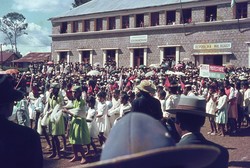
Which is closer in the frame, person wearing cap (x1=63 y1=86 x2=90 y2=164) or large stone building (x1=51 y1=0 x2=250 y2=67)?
person wearing cap (x1=63 y1=86 x2=90 y2=164)

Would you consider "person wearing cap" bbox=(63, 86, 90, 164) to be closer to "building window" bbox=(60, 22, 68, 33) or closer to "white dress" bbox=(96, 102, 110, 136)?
"white dress" bbox=(96, 102, 110, 136)

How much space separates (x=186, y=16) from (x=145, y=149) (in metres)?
31.1

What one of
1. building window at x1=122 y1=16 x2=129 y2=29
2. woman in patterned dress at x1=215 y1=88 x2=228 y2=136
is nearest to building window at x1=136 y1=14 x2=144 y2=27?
building window at x1=122 y1=16 x2=129 y2=29

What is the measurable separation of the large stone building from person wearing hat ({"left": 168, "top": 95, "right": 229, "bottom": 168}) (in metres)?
25.7

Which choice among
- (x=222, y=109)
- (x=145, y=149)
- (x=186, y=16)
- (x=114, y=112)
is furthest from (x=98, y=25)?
(x=145, y=149)

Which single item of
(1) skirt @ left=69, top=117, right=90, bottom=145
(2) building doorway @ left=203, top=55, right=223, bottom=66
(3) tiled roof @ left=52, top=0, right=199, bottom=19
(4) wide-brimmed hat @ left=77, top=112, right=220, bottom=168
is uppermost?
(3) tiled roof @ left=52, top=0, right=199, bottom=19

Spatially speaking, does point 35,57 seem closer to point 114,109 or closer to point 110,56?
point 110,56

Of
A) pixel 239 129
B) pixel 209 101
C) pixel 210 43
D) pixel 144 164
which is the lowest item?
pixel 239 129

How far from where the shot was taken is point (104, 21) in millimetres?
36156

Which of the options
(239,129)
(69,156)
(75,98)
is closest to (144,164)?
(75,98)

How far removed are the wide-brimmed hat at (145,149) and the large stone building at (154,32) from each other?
27701 mm

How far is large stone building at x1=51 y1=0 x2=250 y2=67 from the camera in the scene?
28.8 meters

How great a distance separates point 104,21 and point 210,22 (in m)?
10.7

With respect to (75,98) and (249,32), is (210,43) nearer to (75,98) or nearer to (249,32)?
(249,32)
